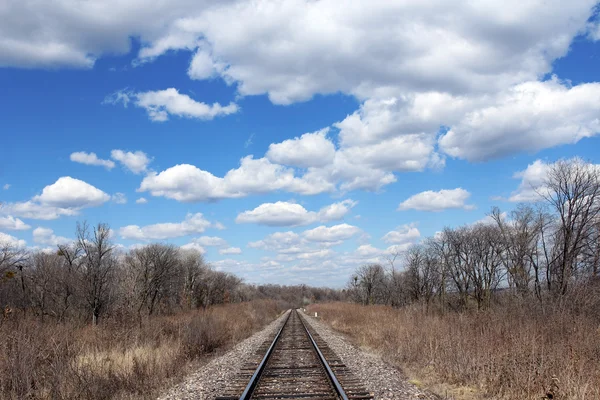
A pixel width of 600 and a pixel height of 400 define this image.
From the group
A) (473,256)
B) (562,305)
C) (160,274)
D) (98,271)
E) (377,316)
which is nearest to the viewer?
(562,305)

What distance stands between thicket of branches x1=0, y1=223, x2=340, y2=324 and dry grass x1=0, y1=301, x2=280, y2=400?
1.28m

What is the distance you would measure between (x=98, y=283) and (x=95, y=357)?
2776cm

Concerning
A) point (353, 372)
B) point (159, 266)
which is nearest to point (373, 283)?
point (159, 266)

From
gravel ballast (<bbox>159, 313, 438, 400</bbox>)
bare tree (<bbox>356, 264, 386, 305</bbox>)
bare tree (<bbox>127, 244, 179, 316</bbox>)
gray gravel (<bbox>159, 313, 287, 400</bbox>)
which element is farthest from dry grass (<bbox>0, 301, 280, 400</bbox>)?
bare tree (<bbox>356, 264, 386, 305</bbox>)

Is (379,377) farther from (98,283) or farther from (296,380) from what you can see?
(98,283)

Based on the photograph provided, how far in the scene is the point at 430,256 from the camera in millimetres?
74125

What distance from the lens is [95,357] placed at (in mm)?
12492

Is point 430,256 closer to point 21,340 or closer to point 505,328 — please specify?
point 505,328

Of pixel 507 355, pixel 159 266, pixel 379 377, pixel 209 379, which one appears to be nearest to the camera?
pixel 507 355

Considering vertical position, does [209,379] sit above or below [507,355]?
below

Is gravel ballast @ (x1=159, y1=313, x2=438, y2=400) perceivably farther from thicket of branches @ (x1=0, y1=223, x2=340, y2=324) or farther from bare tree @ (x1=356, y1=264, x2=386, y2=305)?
bare tree @ (x1=356, y1=264, x2=386, y2=305)

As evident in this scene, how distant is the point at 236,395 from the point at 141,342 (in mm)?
7088

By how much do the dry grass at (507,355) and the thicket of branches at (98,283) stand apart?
1047 cm

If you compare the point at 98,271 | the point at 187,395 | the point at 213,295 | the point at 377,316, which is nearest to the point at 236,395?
the point at 187,395
